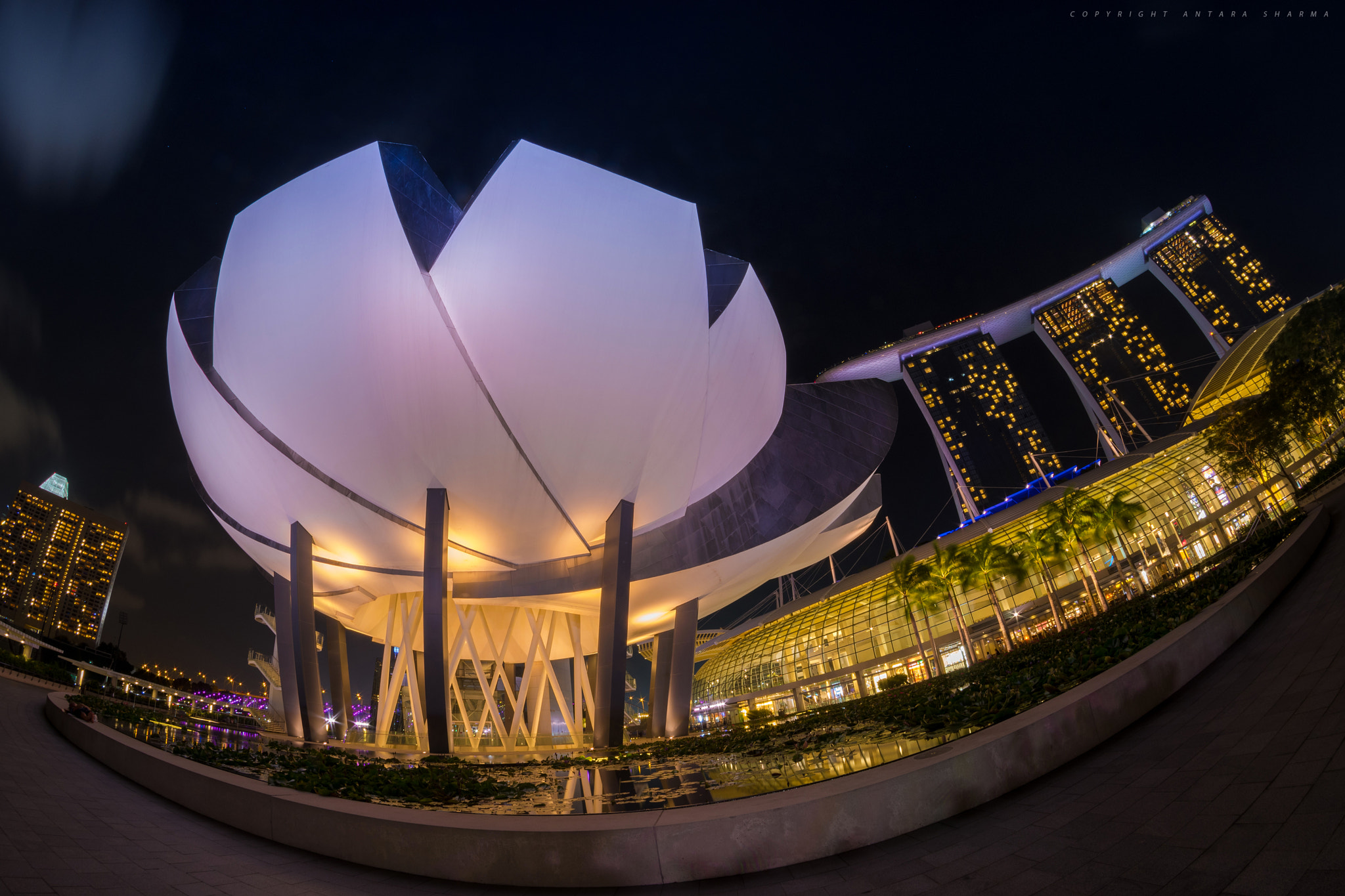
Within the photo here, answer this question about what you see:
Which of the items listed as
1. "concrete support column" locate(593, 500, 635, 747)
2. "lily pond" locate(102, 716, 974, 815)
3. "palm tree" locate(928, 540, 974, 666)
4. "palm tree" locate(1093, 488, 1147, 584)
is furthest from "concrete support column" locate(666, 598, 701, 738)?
"palm tree" locate(1093, 488, 1147, 584)

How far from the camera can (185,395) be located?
24.1 m

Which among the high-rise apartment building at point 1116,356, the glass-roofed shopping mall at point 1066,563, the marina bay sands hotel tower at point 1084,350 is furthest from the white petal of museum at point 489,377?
the high-rise apartment building at point 1116,356

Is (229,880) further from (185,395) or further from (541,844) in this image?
(185,395)

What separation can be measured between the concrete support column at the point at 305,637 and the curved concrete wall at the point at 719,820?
66.7ft

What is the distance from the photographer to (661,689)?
1207 inches

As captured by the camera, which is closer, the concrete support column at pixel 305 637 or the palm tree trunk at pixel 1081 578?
the concrete support column at pixel 305 637

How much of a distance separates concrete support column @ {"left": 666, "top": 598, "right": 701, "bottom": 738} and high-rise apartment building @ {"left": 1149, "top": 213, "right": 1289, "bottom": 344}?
87.6 metres

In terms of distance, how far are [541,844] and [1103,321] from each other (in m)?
116

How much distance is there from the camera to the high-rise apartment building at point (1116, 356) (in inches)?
3605

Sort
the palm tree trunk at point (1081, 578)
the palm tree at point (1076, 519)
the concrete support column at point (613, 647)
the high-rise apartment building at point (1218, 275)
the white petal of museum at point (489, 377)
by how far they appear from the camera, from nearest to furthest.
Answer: the white petal of museum at point (489, 377) < the concrete support column at point (613, 647) < the palm tree at point (1076, 519) < the palm tree trunk at point (1081, 578) < the high-rise apartment building at point (1218, 275)

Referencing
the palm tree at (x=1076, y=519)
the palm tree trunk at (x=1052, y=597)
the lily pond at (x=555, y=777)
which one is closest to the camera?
the lily pond at (x=555, y=777)

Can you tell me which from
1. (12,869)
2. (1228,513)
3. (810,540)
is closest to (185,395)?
(12,869)

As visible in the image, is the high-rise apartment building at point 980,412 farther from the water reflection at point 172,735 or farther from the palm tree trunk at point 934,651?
the water reflection at point 172,735

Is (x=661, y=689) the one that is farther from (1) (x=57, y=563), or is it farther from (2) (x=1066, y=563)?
(1) (x=57, y=563)
